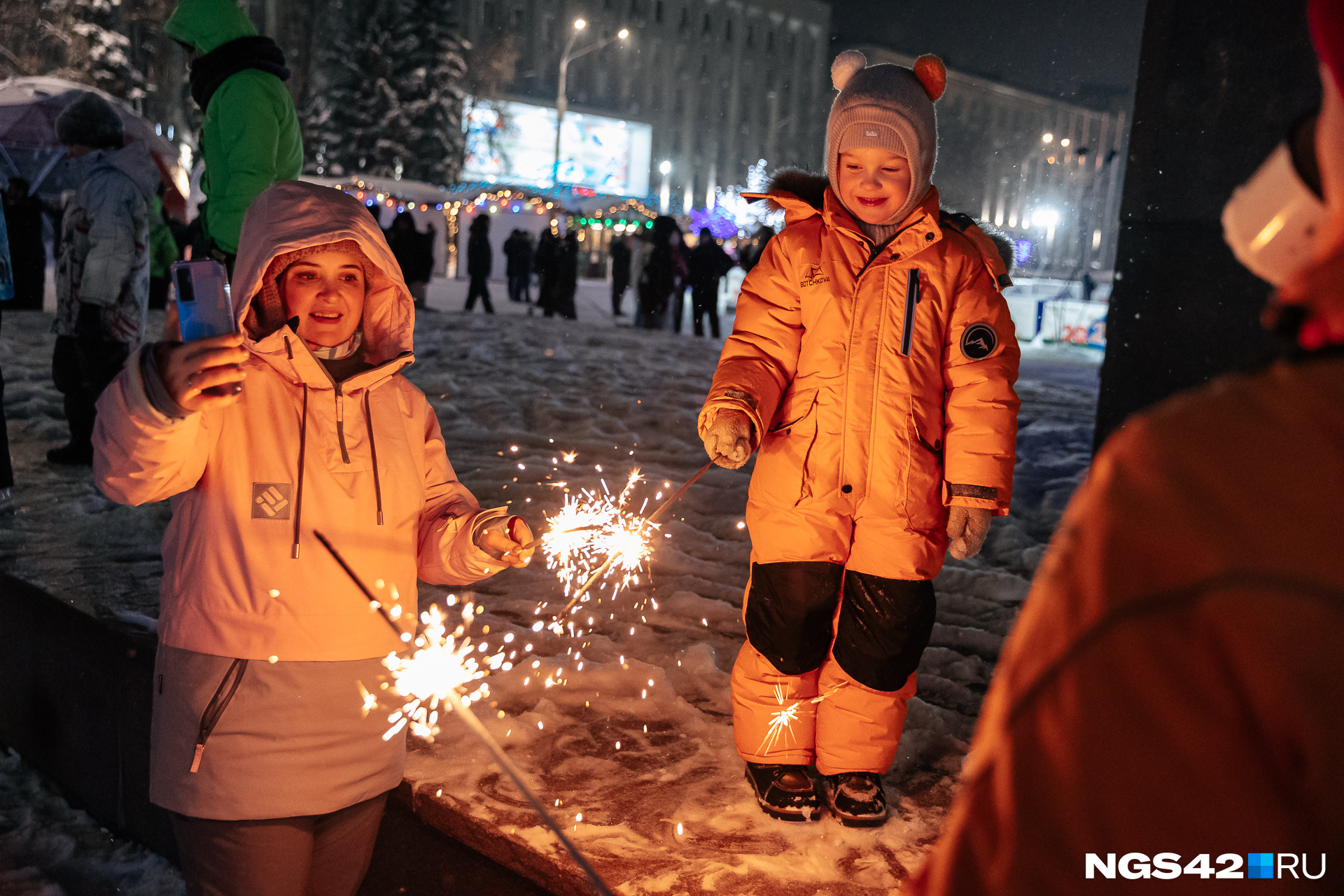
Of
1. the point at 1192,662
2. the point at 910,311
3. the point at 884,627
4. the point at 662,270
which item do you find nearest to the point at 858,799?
the point at 884,627

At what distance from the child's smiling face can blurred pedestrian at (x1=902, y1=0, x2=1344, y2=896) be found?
7.39ft

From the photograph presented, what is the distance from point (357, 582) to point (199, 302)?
0.65 meters

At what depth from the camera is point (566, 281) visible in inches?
792

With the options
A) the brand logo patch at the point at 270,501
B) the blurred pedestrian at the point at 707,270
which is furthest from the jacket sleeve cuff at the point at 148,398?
the blurred pedestrian at the point at 707,270

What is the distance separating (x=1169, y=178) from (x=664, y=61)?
239 feet

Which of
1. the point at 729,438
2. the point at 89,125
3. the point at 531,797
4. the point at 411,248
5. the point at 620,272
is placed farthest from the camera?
the point at 620,272

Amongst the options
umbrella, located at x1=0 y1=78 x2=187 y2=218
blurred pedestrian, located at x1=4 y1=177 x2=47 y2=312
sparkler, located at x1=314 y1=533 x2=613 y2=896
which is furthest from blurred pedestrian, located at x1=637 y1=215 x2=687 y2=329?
sparkler, located at x1=314 y1=533 x2=613 y2=896

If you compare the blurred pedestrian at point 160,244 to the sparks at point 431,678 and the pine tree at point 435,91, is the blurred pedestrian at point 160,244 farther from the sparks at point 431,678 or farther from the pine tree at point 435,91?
the pine tree at point 435,91

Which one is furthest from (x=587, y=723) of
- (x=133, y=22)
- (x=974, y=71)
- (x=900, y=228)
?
(x=974, y=71)

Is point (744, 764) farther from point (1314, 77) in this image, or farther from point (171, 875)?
point (1314, 77)

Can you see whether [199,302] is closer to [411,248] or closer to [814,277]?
[814,277]

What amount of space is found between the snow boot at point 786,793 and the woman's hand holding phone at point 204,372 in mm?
1854

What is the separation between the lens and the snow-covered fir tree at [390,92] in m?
38.2

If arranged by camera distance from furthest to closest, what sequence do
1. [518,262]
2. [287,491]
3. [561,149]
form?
1. [561,149]
2. [518,262]
3. [287,491]
